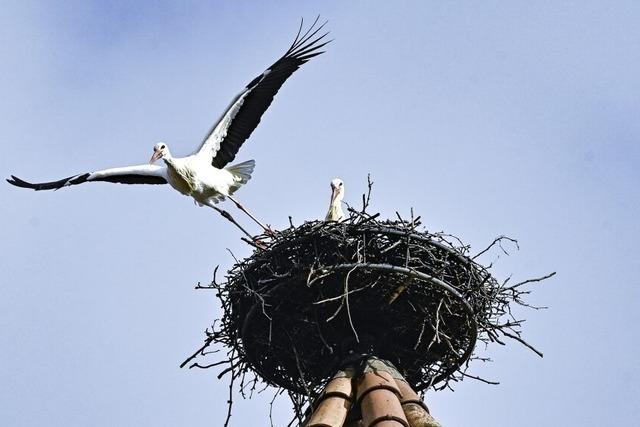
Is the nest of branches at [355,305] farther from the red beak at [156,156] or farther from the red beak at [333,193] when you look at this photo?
the red beak at [156,156]

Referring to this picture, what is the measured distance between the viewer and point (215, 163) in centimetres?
824

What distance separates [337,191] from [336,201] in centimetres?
15

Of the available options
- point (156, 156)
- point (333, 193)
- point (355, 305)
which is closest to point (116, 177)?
point (156, 156)

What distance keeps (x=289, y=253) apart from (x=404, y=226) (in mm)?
617

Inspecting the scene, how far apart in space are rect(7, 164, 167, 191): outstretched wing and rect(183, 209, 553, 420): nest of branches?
2795 mm

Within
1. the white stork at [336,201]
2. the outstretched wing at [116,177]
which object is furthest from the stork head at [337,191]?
the outstretched wing at [116,177]

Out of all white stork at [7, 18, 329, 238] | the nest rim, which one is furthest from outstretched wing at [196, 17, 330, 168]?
the nest rim

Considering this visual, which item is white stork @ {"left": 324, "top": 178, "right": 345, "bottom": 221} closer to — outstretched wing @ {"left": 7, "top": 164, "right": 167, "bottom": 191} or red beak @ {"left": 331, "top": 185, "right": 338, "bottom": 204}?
red beak @ {"left": 331, "top": 185, "right": 338, "bottom": 204}

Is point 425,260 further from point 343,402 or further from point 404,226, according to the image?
point 343,402

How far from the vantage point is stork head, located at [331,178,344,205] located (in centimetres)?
760

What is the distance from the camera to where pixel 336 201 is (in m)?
7.55

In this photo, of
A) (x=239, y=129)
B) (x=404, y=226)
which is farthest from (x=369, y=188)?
(x=239, y=129)

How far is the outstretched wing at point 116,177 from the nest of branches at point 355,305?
2795 millimetres

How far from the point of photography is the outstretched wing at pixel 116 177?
8.39 metres
